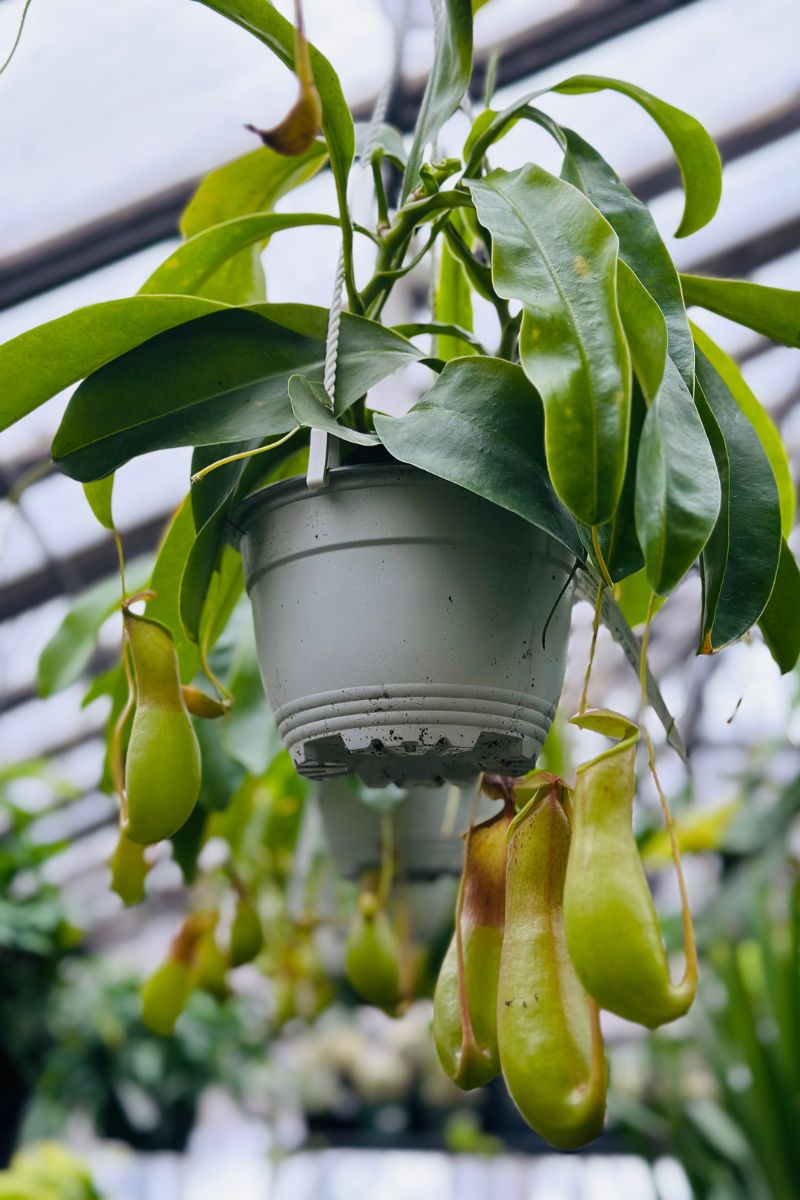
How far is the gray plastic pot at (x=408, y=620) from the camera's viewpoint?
581 millimetres

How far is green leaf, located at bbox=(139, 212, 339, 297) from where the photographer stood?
73 centimetres

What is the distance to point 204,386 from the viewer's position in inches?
24.6

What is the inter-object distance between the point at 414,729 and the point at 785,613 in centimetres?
23

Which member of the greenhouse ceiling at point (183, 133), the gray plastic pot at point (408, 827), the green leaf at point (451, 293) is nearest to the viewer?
the green leaf at point (451, 293)

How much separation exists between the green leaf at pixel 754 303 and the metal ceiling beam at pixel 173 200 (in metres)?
1.32

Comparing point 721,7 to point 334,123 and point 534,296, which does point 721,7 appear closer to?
point 334,123

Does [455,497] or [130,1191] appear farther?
[130,1191]

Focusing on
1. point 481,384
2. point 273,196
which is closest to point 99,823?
point 273,196

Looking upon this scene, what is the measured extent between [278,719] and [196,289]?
303 mm

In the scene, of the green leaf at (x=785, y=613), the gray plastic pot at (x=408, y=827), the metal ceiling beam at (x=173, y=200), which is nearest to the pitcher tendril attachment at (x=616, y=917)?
the green leaf at (x=785, y=613)

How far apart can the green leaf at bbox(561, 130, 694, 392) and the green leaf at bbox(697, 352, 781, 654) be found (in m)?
0.04

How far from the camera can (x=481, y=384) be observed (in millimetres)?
566

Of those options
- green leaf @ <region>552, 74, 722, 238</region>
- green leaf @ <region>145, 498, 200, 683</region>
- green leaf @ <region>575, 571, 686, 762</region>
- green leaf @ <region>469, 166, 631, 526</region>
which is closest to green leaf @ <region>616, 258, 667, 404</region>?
green leaf @ <region>469, 166, 631, 526</region>

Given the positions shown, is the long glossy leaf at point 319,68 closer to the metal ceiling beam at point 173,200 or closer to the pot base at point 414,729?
the pot base at point 414,729
